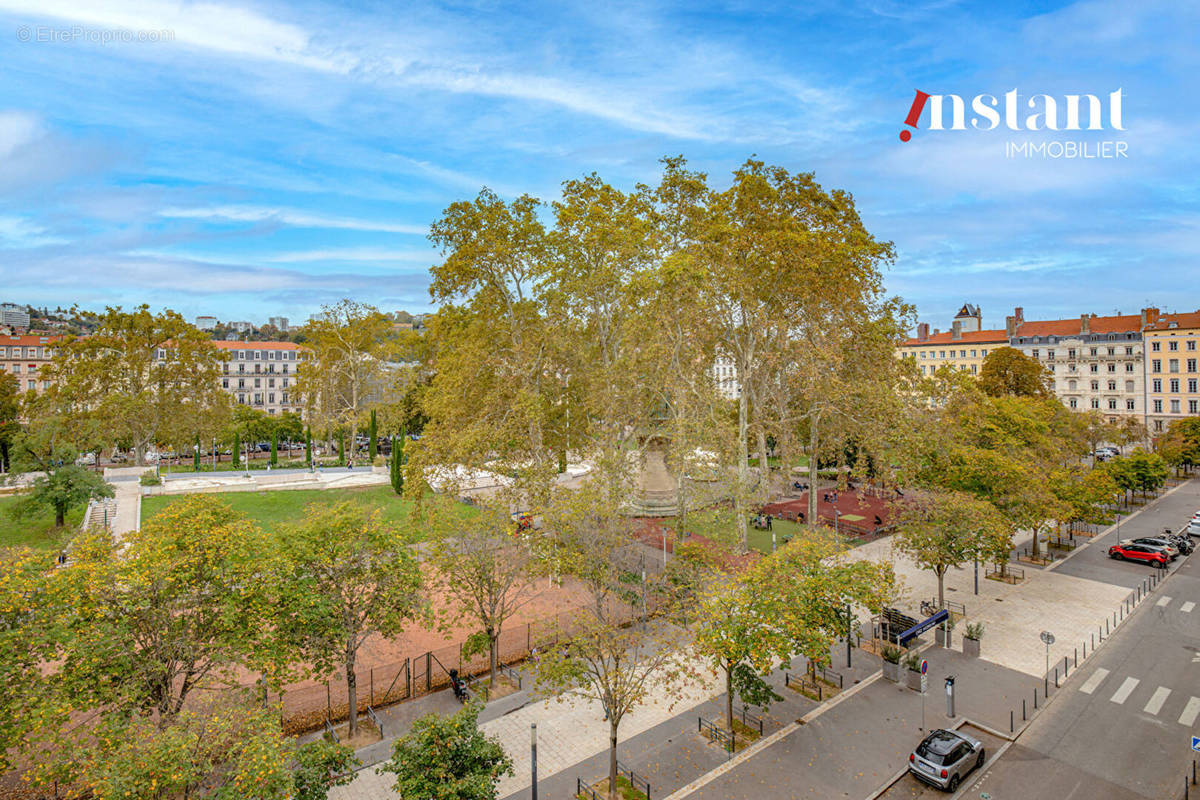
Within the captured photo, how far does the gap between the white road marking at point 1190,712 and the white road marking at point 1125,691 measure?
1172 mm

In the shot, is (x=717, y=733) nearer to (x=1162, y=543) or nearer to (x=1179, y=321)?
(x=1162, y=543)

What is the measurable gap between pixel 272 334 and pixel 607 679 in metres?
173

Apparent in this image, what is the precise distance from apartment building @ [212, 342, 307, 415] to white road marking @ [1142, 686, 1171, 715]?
8832cm

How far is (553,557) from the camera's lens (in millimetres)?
19734

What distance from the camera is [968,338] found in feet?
275

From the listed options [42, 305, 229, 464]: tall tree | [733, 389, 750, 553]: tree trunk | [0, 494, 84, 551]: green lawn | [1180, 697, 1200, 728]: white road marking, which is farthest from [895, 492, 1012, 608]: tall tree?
[42, 305, 229, 464]: tall tree

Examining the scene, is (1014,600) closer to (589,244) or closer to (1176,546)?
(1176,546)

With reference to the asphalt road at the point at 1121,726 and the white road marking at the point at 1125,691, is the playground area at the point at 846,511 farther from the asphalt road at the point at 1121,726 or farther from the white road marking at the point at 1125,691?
the white road marking at the point at 1125,691

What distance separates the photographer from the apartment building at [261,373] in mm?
85000

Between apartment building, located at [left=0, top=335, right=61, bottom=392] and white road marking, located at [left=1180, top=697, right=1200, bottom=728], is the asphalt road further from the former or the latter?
apartment building, located at [left=0, top=335, right=61, bottom=392]

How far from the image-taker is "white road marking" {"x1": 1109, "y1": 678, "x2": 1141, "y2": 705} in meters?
17.3

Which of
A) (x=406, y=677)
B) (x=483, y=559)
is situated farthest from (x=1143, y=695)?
(x=406, y=677)

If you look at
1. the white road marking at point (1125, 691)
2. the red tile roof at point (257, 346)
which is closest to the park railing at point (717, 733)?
the white road marking at point (1125, 691)

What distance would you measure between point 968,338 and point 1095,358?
14793mm
